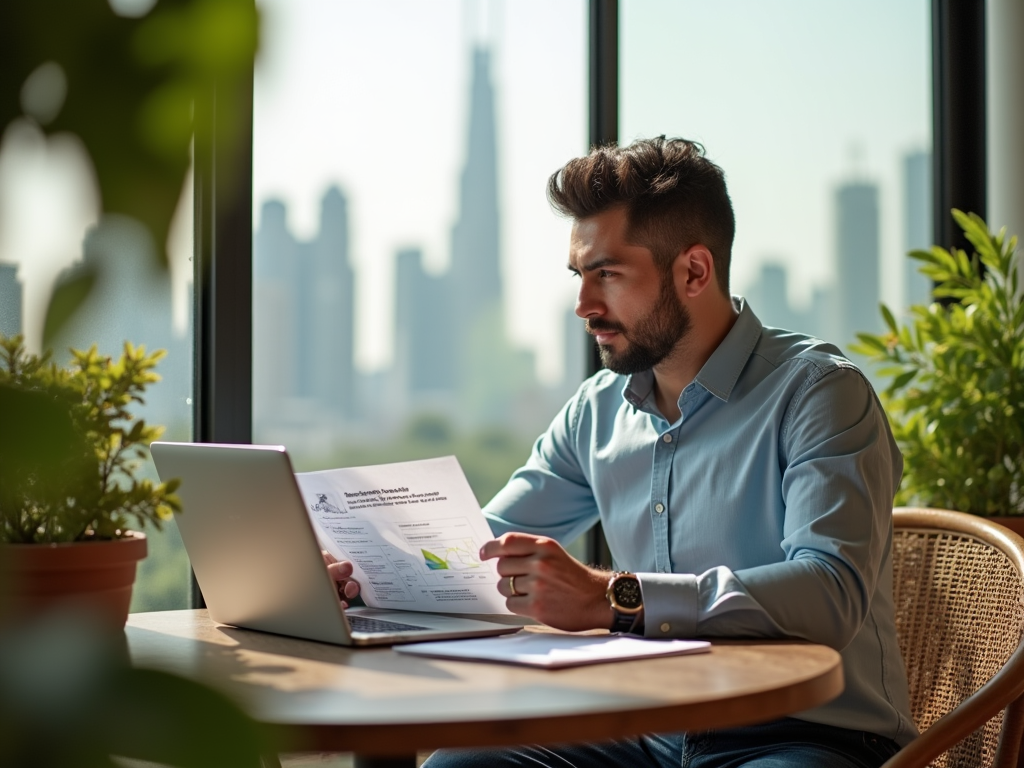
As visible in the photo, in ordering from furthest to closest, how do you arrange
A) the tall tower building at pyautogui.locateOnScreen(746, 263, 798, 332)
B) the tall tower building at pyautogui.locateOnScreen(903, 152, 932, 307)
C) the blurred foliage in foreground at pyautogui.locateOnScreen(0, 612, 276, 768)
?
the tall tower building at pyautogui.locateOnScreen(903, 152, 932, 307) → the tall tower building at pyautogui.locateOnScreen(746, 263, 798, 332) → the blurred foliage in foreground at pyautogui.locateOnScreen(0, 612, 276, 768)

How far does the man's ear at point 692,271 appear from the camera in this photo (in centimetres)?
201

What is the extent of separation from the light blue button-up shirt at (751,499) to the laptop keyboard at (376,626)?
1.01 feet

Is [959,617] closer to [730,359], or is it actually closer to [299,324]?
[730,359]

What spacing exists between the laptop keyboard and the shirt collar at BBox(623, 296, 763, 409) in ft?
2.20

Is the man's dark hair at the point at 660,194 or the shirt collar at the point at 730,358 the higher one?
the man's dark hair at the point at 660,194

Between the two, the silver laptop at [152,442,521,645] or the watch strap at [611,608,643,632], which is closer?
the silver laptop at [152,442,521,645]

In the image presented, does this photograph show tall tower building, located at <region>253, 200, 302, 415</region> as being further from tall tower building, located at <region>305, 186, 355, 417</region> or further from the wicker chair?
the wicker chair

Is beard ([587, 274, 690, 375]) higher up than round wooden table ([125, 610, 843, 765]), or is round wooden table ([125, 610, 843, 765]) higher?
beard ([587, 274, 690, 375])

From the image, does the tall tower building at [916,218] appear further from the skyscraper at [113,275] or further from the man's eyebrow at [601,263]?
the skyscraper at [113,275]

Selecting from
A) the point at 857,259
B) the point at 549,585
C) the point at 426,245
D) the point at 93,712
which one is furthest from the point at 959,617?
the point at 857,259

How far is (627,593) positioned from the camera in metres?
1.39

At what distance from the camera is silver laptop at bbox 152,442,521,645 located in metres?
1.27

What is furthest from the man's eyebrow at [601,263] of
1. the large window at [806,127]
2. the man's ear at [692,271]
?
the large window at [806,127]

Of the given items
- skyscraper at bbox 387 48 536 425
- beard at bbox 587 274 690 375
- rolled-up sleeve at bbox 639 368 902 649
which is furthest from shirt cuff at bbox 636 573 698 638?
skyscraper at bbox 387 48 536 425
